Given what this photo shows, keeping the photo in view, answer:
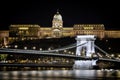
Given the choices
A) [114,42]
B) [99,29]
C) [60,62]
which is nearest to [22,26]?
[99,29]

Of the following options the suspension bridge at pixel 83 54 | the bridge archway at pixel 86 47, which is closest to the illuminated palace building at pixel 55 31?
the bridge archway at pixel 86 47

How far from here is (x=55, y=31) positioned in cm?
18362

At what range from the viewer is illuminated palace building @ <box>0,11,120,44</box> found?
17825cm

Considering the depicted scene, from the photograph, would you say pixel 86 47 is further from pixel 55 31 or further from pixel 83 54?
pixel 55 31

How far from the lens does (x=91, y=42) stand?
100875 mm

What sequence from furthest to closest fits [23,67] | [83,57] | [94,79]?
[23,67] → [83,57] → [94,79]

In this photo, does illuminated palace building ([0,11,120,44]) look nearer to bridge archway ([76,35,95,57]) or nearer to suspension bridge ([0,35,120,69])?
bridge archway ([76,35,95,57])

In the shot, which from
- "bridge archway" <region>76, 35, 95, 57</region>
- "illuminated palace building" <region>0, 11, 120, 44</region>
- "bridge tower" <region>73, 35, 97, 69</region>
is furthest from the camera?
"illuminated palace building" <region>0, 11, 120, 44</region>

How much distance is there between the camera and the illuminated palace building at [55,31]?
178 metres

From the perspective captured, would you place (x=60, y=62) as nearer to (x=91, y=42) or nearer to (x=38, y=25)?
(x=91, y=42)

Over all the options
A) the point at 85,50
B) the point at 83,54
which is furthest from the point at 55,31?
the point at 83,54

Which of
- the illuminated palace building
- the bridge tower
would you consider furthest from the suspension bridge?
the illuminated palace building

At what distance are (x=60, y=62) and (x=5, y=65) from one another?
1078cm

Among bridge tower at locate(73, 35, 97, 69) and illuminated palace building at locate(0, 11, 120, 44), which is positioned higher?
illuminated palace building at locate(0, 11, 120, 44)
